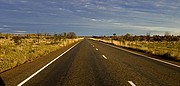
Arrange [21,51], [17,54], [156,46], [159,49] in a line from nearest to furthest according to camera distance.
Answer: [17,54] < [21,51] < [159,49] < [156,46]

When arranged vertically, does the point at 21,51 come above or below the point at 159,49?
above

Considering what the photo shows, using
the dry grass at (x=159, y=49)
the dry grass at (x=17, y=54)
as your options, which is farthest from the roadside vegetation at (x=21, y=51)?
the dry grass at (x=159, y=49)

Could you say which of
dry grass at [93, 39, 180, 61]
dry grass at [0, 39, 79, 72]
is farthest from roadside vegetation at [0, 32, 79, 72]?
dry grass at [93, 39, 180, 61]

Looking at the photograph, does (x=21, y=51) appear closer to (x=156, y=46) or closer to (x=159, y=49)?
(x=159, y=49)

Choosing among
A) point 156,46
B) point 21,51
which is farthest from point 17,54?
point 156,46

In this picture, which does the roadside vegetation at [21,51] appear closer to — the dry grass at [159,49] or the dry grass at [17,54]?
the dry grass at [17,54]

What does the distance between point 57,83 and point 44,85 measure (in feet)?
1.68

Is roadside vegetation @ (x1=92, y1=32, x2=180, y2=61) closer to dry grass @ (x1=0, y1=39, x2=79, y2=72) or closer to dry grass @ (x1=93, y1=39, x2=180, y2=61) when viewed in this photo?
dry grass @ (x1=93, y1=39, x2=180, y2=61)

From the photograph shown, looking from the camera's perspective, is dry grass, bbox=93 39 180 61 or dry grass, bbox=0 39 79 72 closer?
dry grass, bbox=0 39 79 72

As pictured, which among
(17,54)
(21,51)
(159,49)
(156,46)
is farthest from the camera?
(156,46)

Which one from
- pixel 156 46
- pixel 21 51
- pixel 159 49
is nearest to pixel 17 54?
pixel 21 51

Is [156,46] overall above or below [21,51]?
below

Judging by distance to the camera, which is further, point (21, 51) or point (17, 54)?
point (21, 51)

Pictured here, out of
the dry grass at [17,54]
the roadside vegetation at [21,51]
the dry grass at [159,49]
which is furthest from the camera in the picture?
the dry grass at [159,49]
